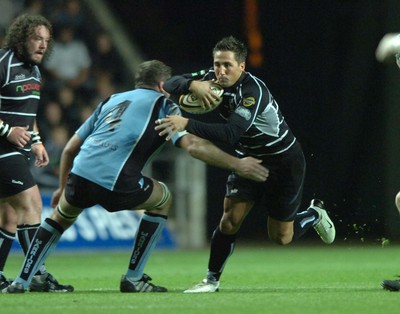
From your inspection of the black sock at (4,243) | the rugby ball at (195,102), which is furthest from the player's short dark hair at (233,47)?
the black sock at (4,243)

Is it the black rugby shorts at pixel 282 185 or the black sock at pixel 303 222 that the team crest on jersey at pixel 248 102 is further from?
the black sock at pixel 303 222

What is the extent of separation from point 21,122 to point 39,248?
45.1 inches

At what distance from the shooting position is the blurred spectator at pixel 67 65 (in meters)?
16.1

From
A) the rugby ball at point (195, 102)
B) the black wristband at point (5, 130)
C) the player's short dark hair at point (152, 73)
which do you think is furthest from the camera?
the black wristband at point (5, 130)

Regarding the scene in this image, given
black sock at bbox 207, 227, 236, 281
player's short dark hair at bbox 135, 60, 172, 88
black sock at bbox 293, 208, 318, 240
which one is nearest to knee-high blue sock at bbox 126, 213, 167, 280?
black sock at bbox 207, 227, 236, 281

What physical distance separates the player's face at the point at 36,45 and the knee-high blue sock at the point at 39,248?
137 centimetres

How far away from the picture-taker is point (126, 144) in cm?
825

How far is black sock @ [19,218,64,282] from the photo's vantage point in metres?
8.21

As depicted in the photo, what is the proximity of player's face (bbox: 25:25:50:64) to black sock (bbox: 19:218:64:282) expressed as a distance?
4.49ft

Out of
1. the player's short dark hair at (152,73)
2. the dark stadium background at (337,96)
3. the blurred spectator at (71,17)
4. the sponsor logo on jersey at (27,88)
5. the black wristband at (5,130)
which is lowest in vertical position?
the dark stadium background at (337,96)

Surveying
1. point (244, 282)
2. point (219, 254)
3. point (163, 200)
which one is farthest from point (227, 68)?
point (244, 282)

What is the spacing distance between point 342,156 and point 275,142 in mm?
7306

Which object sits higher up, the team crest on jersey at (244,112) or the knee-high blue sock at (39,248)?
the team crest on jersey at (244,112)

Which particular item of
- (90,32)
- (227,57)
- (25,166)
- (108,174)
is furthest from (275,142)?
(90,32)
